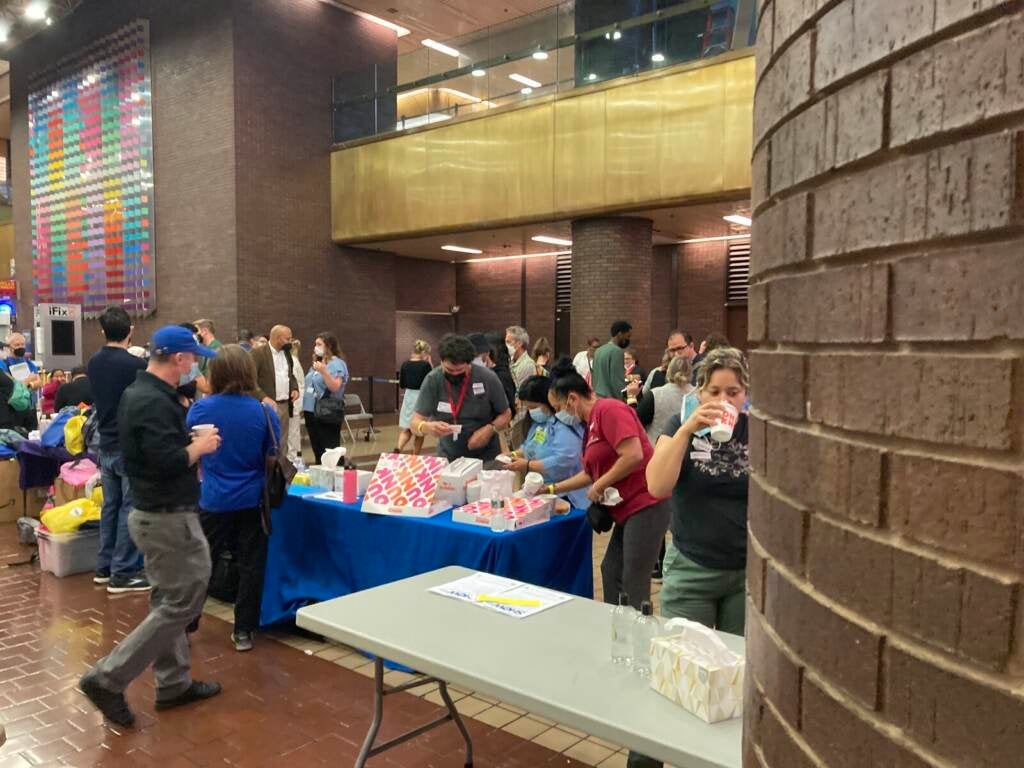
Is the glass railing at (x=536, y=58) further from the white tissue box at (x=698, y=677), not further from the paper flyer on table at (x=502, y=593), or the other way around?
the white tissue box at (x=698, y=677)

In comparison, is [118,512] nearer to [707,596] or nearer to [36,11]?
[707,596]

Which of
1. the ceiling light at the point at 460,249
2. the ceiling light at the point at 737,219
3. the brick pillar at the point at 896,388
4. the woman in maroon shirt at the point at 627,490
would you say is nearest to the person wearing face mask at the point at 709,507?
the woman in maroon shirt at the point at 627,490

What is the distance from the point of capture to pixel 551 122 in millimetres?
11055

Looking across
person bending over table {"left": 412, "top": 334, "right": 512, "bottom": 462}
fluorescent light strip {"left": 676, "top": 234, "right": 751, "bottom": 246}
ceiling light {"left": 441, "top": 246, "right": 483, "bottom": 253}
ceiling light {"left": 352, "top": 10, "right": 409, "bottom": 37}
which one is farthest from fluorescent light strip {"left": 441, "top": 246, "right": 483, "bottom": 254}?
person bending over table {"left": 412, "top": 334, "right": 512, "bottom": 462}

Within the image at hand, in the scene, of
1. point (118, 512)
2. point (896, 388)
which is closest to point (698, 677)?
point (896, 388)

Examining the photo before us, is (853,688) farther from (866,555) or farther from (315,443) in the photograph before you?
(315,443)

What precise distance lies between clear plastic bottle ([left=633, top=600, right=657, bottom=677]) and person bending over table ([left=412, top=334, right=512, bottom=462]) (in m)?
2.81

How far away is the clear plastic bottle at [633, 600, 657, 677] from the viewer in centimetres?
219

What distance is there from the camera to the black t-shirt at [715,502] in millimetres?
2738

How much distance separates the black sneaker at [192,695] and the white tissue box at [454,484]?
1402 millimetres

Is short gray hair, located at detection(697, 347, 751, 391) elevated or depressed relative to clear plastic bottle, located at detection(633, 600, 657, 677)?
elevated

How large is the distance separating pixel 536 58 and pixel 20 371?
7.68 m

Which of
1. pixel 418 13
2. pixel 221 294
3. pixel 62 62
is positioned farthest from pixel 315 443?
pixel 62 62

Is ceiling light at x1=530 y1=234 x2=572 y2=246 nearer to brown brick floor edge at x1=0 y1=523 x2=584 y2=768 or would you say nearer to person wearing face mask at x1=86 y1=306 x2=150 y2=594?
person wearing face mask at x1=86 y1=306 x2=150 y2=594
